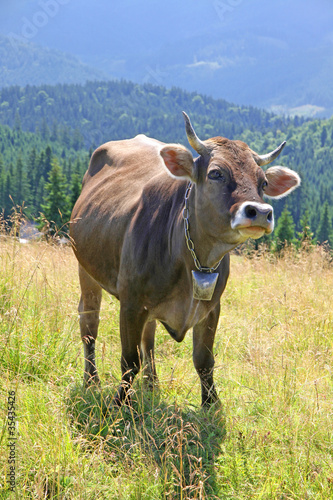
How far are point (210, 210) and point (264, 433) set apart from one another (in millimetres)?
1813

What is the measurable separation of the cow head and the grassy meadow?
1.40m

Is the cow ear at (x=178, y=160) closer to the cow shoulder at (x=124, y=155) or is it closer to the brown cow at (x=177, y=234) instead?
the brown cow at (x=177, y=234)

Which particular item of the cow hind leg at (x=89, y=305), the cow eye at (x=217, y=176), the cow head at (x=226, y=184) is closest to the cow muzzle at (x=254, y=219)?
the cow head at (x=226, y=184)

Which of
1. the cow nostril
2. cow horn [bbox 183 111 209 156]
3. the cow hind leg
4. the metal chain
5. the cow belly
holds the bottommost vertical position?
the cow hind leg

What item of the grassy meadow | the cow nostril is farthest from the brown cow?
the grassy meadow

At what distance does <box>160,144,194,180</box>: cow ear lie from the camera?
3.87 metres

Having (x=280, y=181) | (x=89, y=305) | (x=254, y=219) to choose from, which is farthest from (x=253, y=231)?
(x=89, y=305)

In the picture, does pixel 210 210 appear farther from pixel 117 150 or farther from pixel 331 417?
pixel 117 150

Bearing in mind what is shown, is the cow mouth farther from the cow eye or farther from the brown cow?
the cow eye

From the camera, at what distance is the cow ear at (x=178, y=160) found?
3873mm

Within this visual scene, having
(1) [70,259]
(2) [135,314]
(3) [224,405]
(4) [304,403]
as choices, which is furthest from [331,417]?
(1) [70,259]

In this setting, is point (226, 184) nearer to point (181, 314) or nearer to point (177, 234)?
point (177, 234)

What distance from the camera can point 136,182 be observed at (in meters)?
5.22

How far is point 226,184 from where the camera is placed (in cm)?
363
